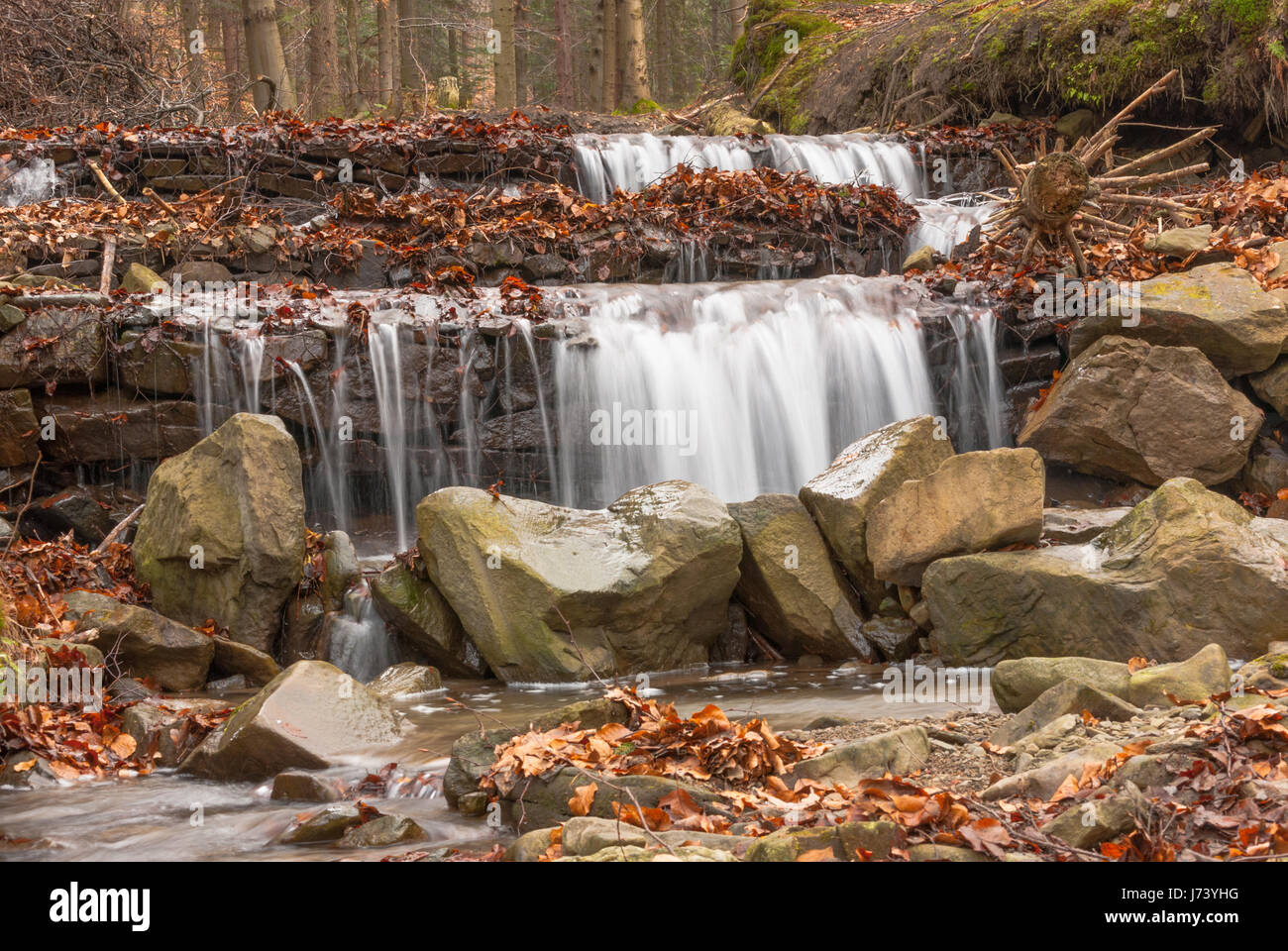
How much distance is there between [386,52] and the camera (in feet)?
65.9

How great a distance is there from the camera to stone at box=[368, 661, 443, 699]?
6.76 meters

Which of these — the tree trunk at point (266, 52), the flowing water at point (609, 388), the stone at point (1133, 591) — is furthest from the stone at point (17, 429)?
the tree trunk at point (266, 52)

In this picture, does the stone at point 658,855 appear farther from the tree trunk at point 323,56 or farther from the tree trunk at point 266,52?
the tree trunk at point 323,56

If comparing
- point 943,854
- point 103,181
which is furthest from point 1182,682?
point 103,181

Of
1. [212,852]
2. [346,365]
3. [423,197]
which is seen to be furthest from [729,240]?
[212,852]

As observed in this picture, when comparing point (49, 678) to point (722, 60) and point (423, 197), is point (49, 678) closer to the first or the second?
point (423, 197)

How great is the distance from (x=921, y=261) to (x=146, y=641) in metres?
8.09

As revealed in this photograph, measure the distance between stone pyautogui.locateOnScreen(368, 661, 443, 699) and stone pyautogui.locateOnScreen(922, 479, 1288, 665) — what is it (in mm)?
3073

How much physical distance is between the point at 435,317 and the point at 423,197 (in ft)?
10.8

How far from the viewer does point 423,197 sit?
12.1m

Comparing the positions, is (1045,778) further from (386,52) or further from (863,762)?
(386,52)
